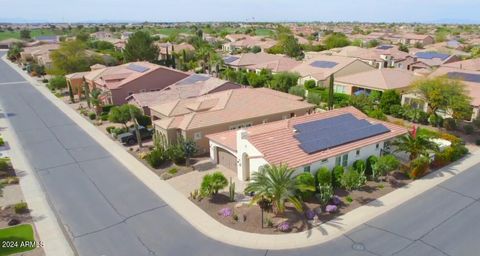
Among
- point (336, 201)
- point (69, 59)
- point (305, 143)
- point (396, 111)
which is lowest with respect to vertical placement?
point (336, 201)

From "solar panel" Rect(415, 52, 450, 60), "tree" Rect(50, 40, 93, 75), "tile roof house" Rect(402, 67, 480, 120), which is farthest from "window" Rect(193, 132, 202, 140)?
"solar panel" Rect(415, 52, 450, 60)

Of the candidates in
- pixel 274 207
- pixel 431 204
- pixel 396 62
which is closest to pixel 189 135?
pixel 274 207

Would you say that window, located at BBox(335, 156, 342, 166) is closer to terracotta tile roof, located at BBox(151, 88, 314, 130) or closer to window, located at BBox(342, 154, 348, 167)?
window, located at BBox(342, 154, 348, 167)

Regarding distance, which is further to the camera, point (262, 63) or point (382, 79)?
point (262, 63)

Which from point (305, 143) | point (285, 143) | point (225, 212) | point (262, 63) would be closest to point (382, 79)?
point (262, 63)

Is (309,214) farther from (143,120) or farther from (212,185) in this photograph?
(143,120)

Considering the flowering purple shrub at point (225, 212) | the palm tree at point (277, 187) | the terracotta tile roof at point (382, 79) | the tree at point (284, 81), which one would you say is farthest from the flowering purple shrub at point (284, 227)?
the tree at point (284, 81)

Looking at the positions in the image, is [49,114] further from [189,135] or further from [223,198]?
[223,198]
